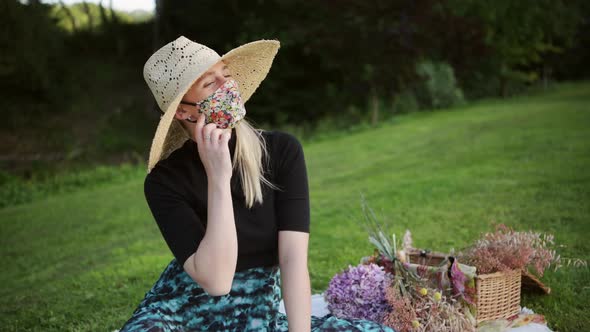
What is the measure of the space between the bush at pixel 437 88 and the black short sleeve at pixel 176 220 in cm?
1546

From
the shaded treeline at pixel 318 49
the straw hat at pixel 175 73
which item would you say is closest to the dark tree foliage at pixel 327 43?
the shaded treeline at pixel 318 49

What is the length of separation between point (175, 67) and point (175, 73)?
28mm

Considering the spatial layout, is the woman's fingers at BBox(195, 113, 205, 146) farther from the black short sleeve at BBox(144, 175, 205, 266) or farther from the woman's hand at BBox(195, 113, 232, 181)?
the black short sleeve at BBox(144, 175, 205, 266)

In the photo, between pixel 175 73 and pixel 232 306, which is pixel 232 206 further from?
pixel 175 73

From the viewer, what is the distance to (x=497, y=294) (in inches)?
117

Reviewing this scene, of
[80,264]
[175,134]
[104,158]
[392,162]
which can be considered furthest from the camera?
[104,158]

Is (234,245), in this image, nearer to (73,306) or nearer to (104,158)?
(73,306)

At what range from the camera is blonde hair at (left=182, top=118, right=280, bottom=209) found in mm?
2277

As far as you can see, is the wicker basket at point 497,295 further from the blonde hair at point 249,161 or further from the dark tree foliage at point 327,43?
the dark tree foliage at point 327,43

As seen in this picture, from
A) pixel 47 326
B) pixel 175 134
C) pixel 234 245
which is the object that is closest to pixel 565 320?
pixel 234 245

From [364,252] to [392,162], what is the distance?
4336 millimetres

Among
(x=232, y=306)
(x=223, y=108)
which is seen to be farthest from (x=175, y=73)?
(x=232, y=306)

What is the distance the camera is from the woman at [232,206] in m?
2.17

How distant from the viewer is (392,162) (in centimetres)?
891
